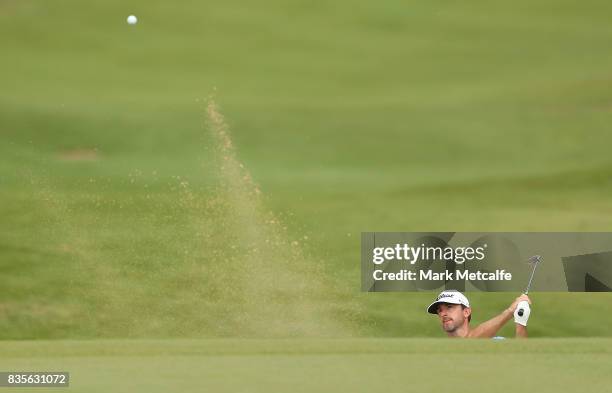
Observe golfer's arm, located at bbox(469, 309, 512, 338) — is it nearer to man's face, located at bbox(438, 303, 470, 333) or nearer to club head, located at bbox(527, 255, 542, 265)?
club head, located at bbox(527, 255, 542, 265)

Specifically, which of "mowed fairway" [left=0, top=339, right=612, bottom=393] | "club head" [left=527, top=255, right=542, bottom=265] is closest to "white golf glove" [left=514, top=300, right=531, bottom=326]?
"club head" [left=527, top=255, right=542, bottom=265]

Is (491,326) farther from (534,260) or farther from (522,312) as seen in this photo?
(534,260)

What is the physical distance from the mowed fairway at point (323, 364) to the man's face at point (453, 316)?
3.50 feet

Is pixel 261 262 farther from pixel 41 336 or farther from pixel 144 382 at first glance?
pixel 144 382

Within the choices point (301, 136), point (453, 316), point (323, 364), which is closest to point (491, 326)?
point (453, 316)

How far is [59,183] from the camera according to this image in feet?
18.7

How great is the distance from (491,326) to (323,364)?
2.34 m

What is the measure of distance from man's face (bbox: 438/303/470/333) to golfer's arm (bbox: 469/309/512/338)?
561mm

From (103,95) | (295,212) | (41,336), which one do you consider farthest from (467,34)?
(41,336)

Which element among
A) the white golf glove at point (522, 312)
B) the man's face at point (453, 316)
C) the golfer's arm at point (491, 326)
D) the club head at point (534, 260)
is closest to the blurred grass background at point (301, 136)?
the club head at point (534, 260)

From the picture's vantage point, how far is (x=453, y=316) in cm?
368

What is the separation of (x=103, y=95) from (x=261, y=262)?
1529 millimetres

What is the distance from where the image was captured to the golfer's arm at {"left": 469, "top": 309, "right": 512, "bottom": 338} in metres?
4.33

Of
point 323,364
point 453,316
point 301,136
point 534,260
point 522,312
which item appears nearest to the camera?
point 323,364
